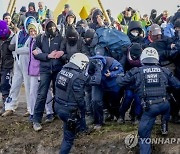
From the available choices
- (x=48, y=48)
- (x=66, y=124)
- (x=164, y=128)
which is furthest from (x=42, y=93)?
(x=164, y=128)

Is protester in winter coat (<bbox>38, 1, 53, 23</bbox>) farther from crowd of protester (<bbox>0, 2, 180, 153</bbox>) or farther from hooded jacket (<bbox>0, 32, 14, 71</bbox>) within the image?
crowd of protester (<bbox>0, 2, 180, 153</bbox>)

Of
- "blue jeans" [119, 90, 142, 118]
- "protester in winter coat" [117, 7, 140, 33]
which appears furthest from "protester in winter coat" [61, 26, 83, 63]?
"protester in winter coat" [117, 7, 140, 33]

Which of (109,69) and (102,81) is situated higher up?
(109,69)

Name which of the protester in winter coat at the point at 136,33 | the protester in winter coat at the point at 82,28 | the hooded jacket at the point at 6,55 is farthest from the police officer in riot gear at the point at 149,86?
the hooded jacket at the point at 6,55

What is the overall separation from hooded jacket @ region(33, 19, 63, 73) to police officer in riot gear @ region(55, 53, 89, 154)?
130 cm

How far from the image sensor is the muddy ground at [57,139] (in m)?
9.70

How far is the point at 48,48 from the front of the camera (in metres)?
10.5

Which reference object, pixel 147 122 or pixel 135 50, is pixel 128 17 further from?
pixel 147 122

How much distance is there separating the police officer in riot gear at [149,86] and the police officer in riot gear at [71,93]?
865mm

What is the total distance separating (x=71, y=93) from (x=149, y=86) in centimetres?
146

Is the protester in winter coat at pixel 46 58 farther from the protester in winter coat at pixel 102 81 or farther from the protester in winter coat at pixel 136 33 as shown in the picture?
the protester in winter coat at pixel 136 33

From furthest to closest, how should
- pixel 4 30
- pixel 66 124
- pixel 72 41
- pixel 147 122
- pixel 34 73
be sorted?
pixel 4 30, pixel 34 73, pixel 72 41, pixel 66 124, pixel 147 122

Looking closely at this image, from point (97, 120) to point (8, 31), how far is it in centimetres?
311

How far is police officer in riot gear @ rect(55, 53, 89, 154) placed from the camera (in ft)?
29.8
